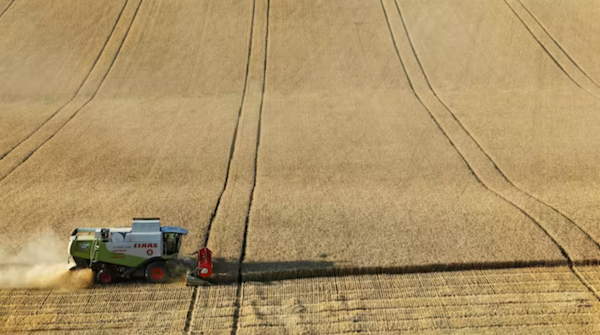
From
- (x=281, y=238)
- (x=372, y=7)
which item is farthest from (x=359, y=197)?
(x=372, y=7)

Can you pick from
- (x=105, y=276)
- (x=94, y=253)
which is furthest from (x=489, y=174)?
(x=94, y=253)

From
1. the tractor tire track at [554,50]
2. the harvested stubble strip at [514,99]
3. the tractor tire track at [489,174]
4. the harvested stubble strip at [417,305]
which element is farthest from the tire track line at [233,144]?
the tractor tire track at [554,50]

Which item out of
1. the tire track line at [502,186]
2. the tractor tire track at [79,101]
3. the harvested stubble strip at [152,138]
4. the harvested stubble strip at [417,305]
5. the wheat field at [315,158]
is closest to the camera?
the harvested stubble strip at [417,305]

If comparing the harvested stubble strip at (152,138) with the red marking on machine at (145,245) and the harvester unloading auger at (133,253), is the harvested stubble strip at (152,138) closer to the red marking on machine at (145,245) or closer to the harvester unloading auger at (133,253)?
the harvester unloading auger at (133,253)

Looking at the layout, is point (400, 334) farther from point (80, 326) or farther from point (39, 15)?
point (39, 15)

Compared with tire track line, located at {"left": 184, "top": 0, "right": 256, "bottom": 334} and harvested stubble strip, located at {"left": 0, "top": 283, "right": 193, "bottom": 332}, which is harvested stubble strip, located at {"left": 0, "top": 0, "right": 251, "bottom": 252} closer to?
tire track line, located at {"left": 184, "top": 0, "right": 256, "bottom": 334}

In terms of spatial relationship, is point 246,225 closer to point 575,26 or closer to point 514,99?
Answer: point 514,99

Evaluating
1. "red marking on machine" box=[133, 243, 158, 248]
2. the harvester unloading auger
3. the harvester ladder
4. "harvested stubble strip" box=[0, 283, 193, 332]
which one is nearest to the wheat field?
"harvested stubble strip" box=[0, 283, 193, 332]
